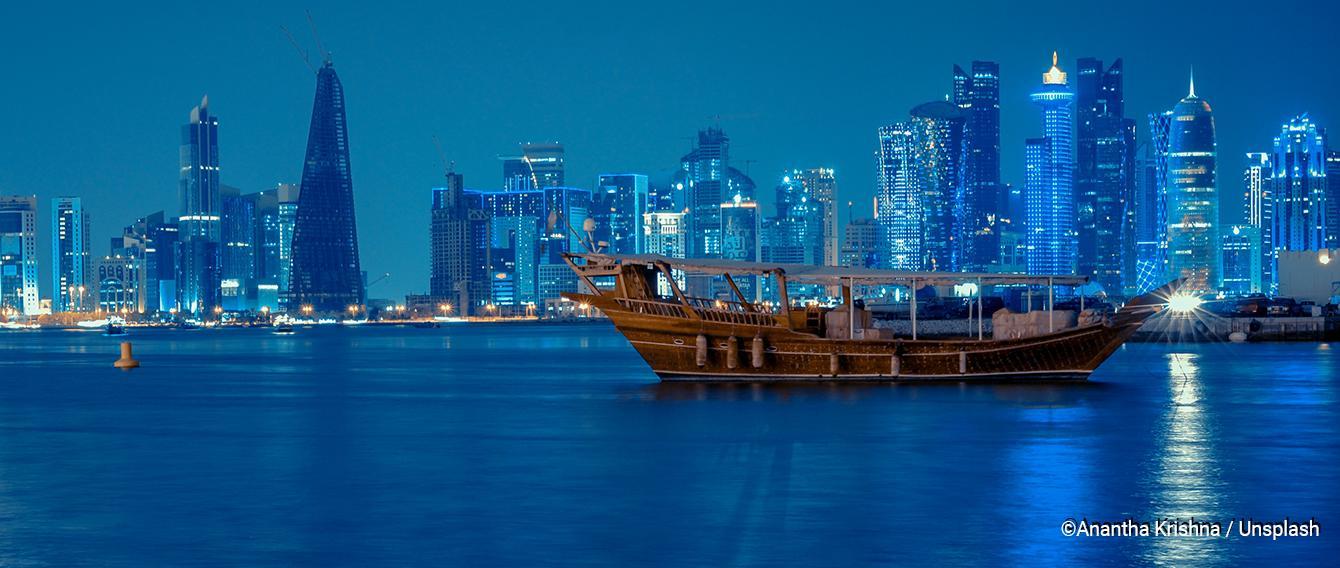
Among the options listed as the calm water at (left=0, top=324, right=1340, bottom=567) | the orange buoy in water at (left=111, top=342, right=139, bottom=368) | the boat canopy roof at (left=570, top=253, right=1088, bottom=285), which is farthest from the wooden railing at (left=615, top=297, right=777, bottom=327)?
the orange buoy in water at (left=111, top=342, right=139, bottom=368)

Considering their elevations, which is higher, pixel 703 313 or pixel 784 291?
pixel 784 291

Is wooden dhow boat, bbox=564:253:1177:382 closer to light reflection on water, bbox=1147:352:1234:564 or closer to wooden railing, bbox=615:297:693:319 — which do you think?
wooden railing, bbox=615:297:693:319

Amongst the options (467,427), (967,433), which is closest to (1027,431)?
(967,433)

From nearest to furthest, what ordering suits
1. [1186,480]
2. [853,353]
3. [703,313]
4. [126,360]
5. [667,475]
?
[1186,480], [667,475], [853,353], [703,313], [126,360]

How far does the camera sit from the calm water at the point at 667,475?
23.0 m

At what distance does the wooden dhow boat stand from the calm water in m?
0.93

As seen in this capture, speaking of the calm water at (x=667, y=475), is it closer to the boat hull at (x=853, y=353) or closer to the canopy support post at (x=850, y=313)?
the boat hull at (x=853, y=353)

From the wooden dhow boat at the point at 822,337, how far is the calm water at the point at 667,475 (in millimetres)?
934

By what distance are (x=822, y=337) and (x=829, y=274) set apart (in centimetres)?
219

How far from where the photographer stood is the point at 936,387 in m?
58.6

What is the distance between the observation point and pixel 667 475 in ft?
104

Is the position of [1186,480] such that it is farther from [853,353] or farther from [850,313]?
[850,313]

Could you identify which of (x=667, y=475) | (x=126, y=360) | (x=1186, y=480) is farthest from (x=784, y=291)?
(x=126, y=360)

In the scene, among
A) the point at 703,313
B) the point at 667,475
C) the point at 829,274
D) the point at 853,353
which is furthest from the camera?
the point at 829,274
